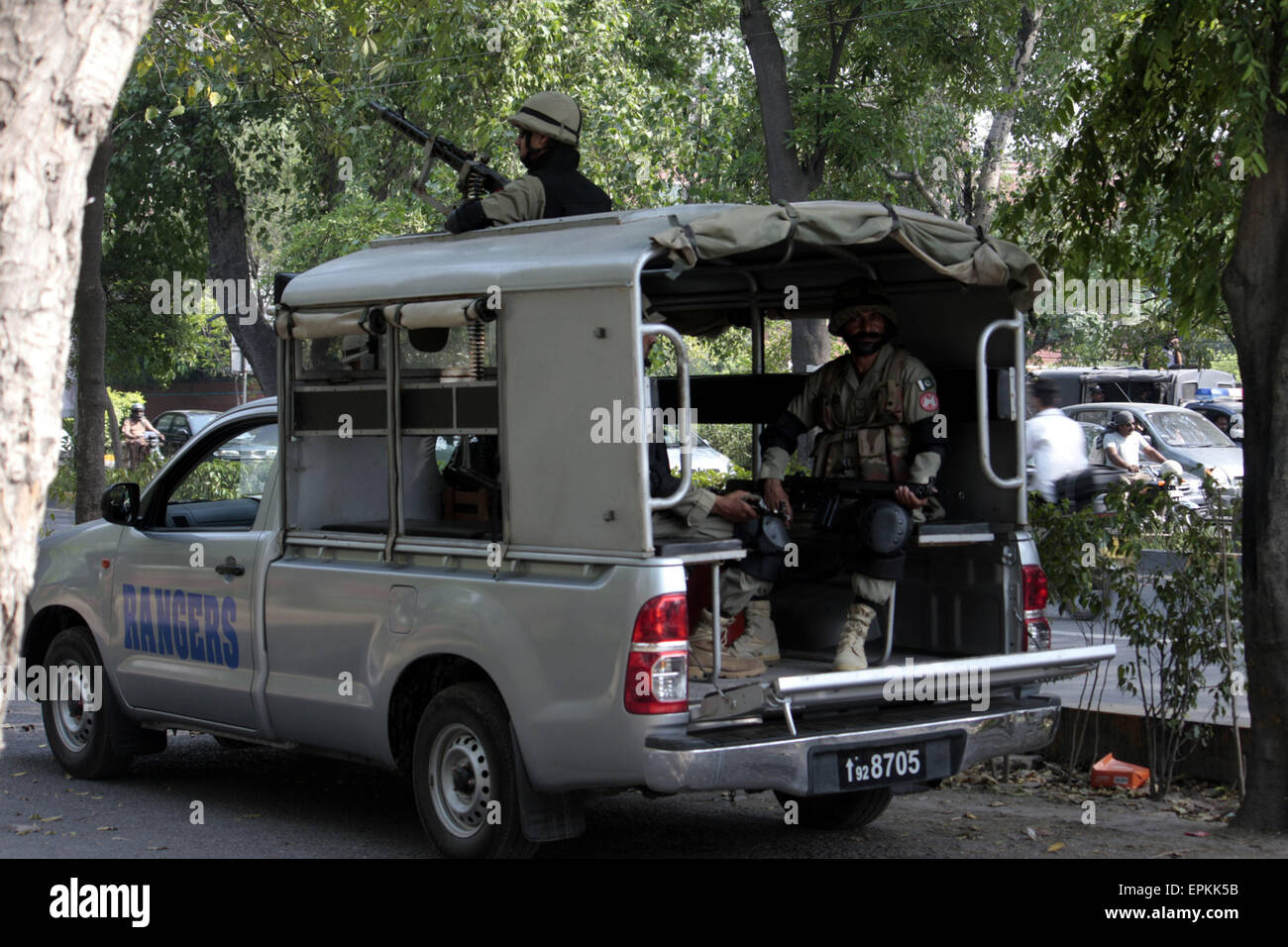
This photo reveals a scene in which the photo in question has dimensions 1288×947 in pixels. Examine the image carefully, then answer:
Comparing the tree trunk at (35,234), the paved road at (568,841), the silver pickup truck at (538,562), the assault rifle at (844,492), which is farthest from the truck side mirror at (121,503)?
the tree trunk at (35,234)

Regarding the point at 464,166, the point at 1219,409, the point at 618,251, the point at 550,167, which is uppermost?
the point at 464,166

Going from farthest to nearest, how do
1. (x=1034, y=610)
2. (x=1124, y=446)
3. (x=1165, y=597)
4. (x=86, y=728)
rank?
1. (x=1124, y=446)
2. (x=86, y=728)
3. (x=1165, y=597)
4. (x=1034, y=610)

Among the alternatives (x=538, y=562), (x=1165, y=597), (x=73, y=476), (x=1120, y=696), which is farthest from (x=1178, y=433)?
(x=538, y=562)

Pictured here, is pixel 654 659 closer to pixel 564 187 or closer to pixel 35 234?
pixel 564 187

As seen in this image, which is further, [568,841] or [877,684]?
[568,841]

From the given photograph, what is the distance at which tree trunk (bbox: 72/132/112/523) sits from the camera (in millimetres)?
13810

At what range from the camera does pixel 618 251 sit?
5.50m

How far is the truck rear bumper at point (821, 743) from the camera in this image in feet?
17.0

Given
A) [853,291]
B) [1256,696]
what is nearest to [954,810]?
[1256,696]

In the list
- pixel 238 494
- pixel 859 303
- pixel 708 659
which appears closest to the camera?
pixel 708 659

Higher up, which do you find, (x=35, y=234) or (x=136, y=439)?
(x=35, y=234)

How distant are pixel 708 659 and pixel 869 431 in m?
1.41

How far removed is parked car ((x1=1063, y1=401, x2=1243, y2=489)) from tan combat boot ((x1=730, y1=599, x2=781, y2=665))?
55.3ft
